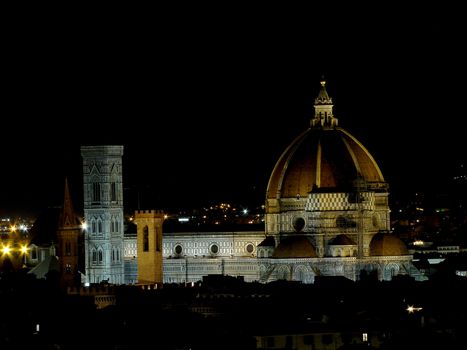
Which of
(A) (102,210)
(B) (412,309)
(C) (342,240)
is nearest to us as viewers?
(B) (412,309)

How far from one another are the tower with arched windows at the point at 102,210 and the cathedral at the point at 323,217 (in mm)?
1506

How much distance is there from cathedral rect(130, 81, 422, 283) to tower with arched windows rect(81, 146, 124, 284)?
4.94ft

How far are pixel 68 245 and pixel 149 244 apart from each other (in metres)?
5.11

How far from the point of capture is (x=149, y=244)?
147375 millimetres

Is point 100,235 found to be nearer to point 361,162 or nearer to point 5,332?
point 361,162

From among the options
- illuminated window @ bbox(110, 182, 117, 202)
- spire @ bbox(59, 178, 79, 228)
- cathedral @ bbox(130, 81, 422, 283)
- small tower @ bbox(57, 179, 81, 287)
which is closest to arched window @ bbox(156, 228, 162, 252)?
cathedral @ bbox(130, 81, 422, 283)

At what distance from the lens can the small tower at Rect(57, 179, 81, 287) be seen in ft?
469

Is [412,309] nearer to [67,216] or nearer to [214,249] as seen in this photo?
[67,216]

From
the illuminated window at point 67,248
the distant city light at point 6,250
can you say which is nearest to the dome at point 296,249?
the illuminated window at point 67,248

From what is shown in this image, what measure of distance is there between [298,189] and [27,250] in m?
28.9

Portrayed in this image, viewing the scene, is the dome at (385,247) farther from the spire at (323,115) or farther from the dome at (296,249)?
the spire at (323,115)

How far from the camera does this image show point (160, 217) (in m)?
148

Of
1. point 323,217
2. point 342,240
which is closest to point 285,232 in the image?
point 323,217

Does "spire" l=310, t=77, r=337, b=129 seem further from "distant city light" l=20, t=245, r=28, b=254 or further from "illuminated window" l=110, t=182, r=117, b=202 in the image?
"distant city light" l=20, t=245, r=28, b=254
